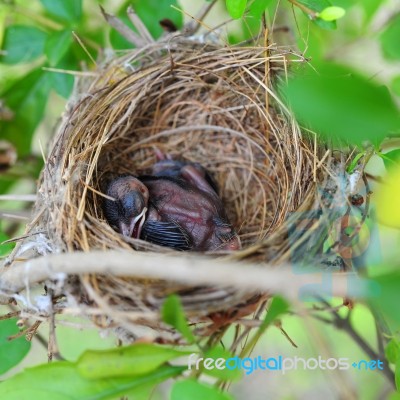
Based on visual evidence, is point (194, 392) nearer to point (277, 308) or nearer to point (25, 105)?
point (277, 308)

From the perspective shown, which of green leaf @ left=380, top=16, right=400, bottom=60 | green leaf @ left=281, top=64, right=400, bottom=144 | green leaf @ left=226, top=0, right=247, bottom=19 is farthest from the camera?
green leaf @ left=380, top=16, right=400, bottom=60

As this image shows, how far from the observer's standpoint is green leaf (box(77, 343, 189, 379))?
31.9 inches

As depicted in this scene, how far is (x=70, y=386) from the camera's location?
0.86 m

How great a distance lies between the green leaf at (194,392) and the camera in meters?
0.73

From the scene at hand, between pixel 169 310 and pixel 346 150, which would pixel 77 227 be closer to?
pixel 169 310

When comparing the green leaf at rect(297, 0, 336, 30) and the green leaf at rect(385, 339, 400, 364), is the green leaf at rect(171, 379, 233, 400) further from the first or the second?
the green leaf at rect(297, 0, 336, 30)

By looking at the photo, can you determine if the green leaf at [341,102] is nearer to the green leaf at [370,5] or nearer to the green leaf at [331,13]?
the green leaf at [331,13]

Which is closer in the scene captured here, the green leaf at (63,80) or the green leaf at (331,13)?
the green leaf at (331,13)

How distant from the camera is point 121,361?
2.67ft

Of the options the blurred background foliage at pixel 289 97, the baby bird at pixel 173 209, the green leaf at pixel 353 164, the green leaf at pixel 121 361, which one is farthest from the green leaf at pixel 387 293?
the baby bird at pixel 173 209

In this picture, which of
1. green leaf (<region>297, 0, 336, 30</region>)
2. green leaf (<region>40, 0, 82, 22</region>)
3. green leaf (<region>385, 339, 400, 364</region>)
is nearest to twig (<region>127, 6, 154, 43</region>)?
green leaf (<region>40, 0, 82, 22</region>)

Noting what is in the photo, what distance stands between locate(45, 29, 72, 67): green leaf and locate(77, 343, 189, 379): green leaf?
2.62 ft

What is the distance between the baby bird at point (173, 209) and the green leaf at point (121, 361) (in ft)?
1.86

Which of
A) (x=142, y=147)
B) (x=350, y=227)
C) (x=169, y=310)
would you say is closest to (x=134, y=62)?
(x=142, y=147)
